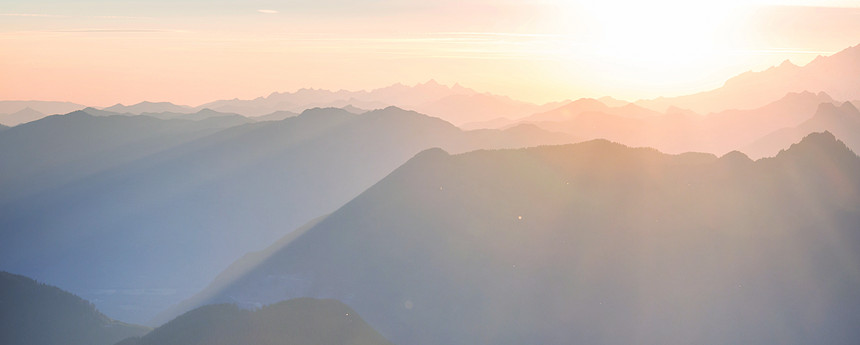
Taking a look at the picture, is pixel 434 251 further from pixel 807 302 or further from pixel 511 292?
pixel 807 302

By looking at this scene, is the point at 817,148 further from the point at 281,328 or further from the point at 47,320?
the point at 47,320

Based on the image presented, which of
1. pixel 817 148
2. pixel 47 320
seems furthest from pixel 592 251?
pixel 47 320

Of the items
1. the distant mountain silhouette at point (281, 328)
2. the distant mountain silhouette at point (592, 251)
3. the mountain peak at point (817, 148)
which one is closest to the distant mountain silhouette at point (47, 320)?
the distant mountain silhouette at point (592, 251)

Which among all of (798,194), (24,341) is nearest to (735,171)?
(798,194)

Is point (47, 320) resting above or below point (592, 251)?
below

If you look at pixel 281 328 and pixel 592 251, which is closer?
pixel 281 328

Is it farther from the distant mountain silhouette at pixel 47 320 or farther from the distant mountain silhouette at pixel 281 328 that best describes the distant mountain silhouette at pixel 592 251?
the distant mountain silhouette at pixel 281 328
